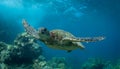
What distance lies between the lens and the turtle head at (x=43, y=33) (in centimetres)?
496

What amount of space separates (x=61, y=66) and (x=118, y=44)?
Result: 398 feet

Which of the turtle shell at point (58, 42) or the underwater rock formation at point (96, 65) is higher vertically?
the underwater rock formation at point (96, 65)

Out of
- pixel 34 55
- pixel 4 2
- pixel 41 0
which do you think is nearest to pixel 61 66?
pixel 34 55

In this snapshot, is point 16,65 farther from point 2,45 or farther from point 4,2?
point 4,2

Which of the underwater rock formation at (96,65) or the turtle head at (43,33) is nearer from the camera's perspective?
the turtle head at (43,33)

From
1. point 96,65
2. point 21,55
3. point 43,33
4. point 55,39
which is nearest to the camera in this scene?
point 43,33

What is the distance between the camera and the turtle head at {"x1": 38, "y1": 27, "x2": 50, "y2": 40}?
16.3 feet

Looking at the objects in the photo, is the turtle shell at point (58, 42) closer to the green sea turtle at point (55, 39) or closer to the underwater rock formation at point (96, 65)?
the green sea turtle at point (55, 39)

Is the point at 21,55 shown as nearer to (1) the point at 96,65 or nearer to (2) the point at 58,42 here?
(2) the point at 58,42

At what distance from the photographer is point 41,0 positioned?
1332 inches

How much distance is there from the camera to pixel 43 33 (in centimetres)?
505

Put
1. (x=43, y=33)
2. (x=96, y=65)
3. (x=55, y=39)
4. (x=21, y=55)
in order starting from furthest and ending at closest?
(x=96, y=65) < (x=21, y=55) < (x=55, y=39) < (x=43, y=33)

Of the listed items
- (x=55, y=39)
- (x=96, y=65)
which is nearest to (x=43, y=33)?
(x=55, y=39)

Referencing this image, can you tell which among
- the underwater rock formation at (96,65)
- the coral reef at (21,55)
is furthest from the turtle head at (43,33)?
the underwater rock formation at (96,65)
